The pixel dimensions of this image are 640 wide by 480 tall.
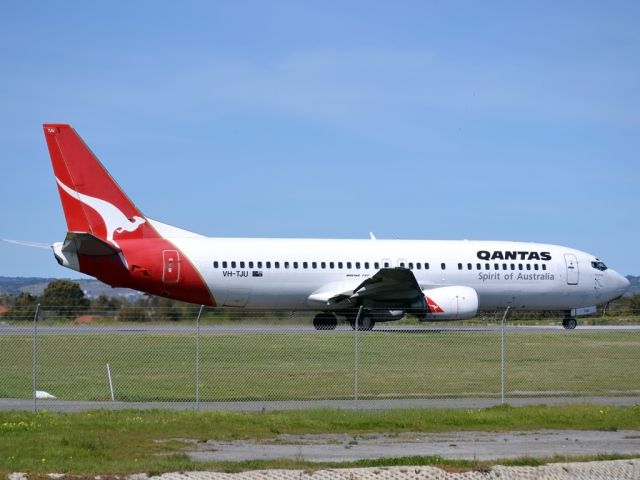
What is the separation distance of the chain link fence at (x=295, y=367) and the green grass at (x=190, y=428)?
1640 mm

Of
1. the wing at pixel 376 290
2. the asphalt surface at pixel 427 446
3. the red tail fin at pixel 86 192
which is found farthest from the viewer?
the wing at pixel 376 290

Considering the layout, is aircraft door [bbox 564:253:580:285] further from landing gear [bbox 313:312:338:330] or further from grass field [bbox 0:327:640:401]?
landing gear [bbox 313:312:338:330]

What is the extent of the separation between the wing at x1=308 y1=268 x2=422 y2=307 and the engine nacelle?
0.58m

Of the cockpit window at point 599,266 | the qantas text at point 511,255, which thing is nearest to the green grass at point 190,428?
the qantas text at point 511,255

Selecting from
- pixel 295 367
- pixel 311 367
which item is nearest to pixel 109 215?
pixel 295 367

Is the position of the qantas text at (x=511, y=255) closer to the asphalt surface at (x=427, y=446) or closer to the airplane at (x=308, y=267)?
the airplane at (x=308, y=267)

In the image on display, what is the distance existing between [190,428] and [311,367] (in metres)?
8.64

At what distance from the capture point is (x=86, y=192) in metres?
35.1

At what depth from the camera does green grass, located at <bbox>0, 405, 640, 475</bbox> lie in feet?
40.4

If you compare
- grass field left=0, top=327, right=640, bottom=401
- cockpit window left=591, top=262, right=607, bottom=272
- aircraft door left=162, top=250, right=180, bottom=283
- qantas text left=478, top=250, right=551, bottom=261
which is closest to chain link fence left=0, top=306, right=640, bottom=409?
grass field left=0, top=327, right=640, bottom=401

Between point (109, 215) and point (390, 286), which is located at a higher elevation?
point (109, 215)

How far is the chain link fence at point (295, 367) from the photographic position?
20.3 m

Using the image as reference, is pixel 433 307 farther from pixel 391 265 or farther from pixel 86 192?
pixel 86 192

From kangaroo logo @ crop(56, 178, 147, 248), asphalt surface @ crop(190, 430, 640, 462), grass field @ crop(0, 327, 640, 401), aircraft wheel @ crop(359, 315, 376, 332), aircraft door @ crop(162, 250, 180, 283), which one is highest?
kangaroo logo @ crop(56, 178, 147, 248)
